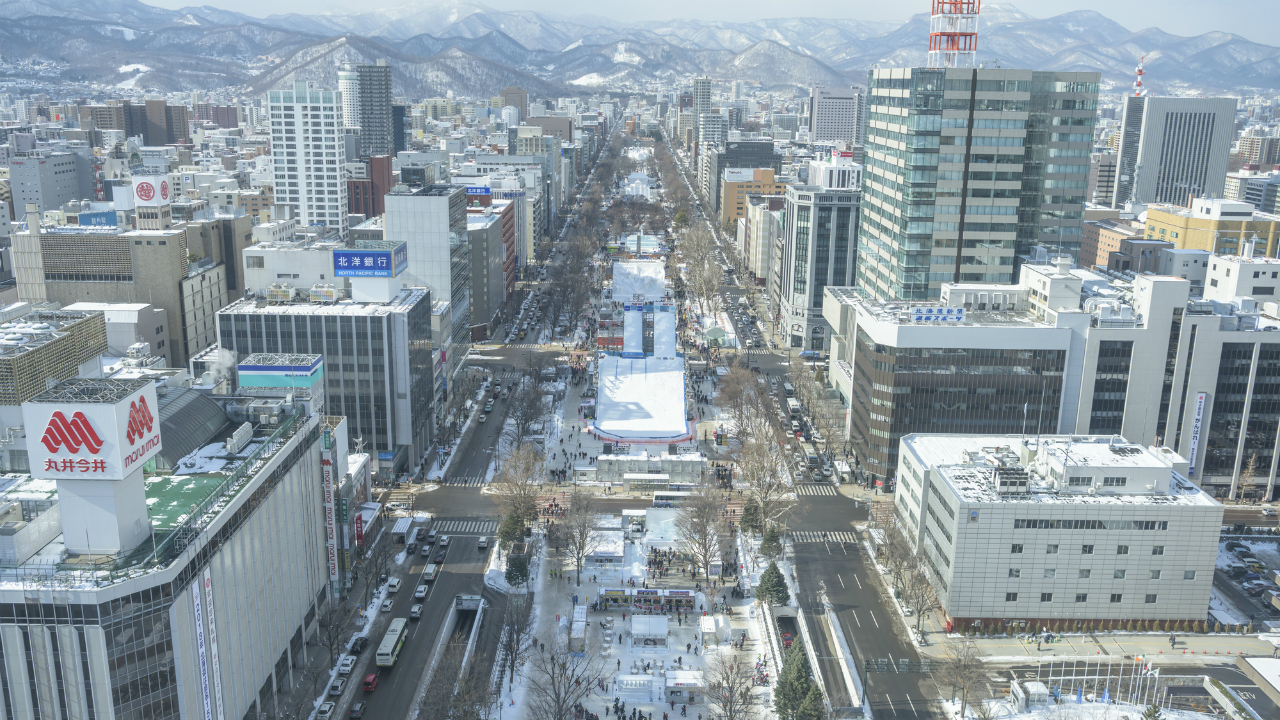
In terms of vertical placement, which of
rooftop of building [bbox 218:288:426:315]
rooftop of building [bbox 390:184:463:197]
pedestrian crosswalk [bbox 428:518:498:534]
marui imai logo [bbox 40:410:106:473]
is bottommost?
pedestrian crosswalk [bbox 428:518:498:534]

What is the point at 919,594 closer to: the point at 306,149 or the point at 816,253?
the point at 816,253

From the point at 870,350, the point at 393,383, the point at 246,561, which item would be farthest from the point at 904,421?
the point at 246,561

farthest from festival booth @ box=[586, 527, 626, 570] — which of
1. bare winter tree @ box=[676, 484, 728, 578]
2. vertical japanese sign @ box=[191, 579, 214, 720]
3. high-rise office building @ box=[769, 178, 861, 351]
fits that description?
high-rise office building @ box=[769, 178, 861, 351]

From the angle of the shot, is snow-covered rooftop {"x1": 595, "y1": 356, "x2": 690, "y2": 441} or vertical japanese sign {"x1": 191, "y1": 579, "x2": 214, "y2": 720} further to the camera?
snow-covered rooftop {"x1": 595, "y1": 356, "x2": 690, "y2": 441}

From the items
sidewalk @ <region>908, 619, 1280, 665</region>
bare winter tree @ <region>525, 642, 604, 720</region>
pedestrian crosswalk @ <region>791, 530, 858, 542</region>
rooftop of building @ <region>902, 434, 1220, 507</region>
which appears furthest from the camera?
pedestrian crosswalk @ <region>791, 530, 858, 542</region>

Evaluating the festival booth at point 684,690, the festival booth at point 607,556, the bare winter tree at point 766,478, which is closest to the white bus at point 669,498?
the bare winter tree at point 766,478

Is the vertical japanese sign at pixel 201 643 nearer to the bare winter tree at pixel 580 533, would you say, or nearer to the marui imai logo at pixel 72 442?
the marui imai logo at pixel 72 442

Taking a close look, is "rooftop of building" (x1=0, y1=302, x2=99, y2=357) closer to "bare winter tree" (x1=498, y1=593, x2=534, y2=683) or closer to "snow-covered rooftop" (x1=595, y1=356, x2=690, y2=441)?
"bare winter tree" (x1=498, y1=593, x2=534, y2=683)

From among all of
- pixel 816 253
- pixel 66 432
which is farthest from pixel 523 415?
pixel 66 432
